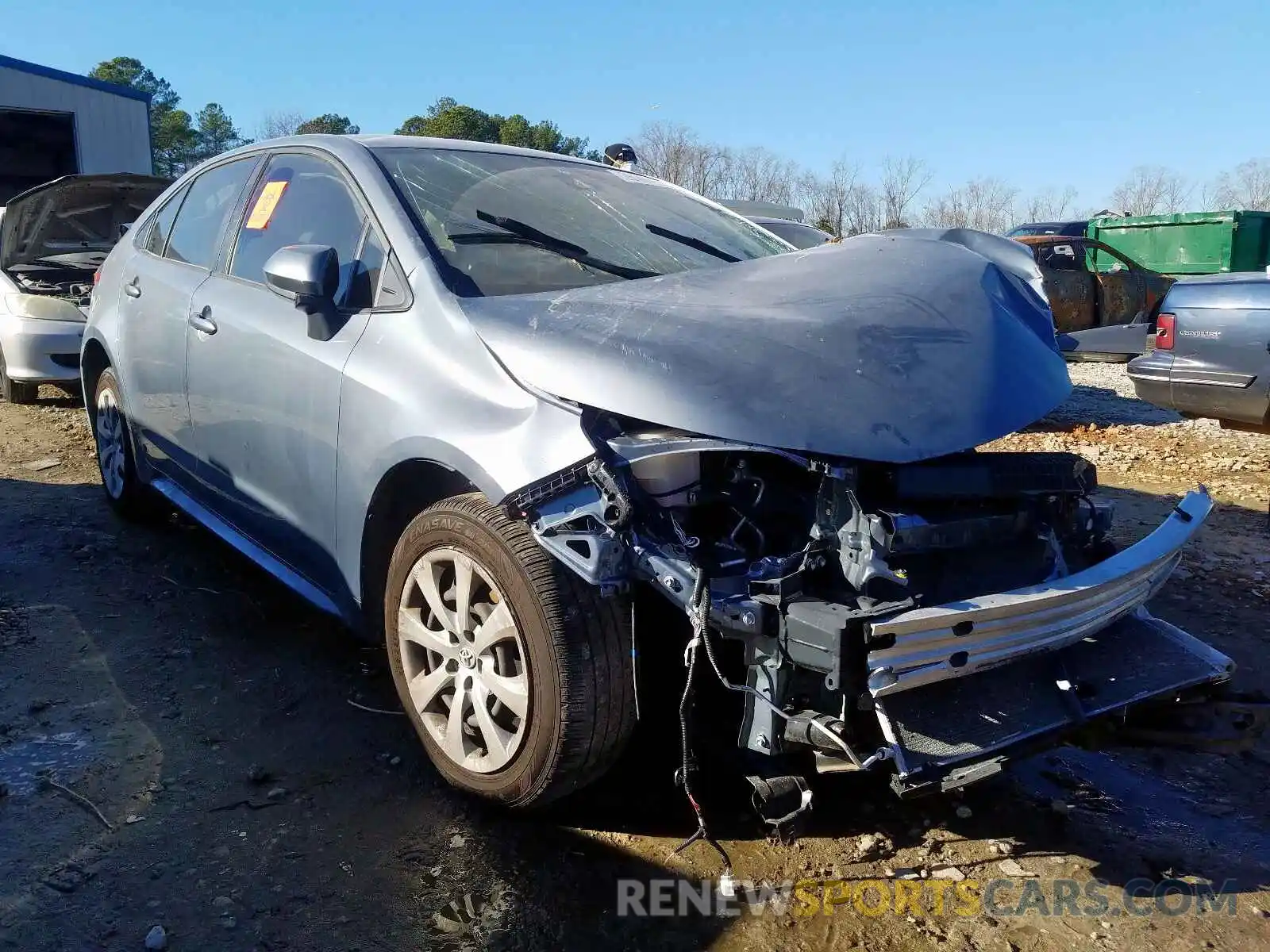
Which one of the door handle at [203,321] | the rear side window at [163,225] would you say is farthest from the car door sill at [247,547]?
the rear side window at [163,225]

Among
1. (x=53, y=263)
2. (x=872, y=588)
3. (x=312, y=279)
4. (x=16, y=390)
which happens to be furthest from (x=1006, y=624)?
(x=53, y=263)

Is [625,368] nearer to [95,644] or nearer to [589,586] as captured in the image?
[589,586]

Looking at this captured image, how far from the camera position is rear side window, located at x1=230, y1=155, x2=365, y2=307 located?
308 cm

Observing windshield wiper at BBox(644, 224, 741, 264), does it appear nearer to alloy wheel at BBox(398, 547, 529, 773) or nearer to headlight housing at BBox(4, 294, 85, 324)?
alloy wheel at BBox(398, 547, 529, 773)

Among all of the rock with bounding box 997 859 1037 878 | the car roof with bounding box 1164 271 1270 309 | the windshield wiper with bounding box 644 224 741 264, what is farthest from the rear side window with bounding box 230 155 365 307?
the car roof with bounding box 1164 271 1270 309

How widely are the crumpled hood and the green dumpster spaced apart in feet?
57.0

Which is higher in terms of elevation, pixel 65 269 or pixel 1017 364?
pixel 65 269

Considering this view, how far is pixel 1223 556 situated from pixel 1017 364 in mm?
2877

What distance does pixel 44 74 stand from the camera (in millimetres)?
18172

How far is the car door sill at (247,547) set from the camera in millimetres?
3195

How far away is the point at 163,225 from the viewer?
4.55 meters

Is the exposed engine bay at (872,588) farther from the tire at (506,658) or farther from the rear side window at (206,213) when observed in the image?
the rear side window at (206,213)

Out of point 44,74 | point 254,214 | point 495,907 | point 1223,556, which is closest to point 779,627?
point 495,907

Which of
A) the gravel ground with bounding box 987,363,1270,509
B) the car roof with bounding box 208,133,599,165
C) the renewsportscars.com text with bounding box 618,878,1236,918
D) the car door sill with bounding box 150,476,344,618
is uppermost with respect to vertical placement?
the car roof with bounding box 208,133,599,165
